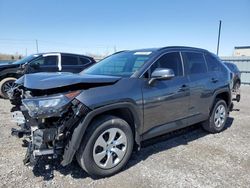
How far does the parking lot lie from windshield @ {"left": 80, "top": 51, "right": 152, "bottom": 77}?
1.43 metres

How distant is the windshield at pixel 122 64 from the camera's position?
4032 millimetres

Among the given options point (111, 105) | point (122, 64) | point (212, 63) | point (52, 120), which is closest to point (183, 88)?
point (122, 64)

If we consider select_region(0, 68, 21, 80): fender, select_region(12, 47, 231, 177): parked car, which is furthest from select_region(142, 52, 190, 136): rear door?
select_region(0, 68, 21, 80): fender

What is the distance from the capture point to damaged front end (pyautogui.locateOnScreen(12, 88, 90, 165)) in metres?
2.97

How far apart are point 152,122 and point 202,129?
2309 mm

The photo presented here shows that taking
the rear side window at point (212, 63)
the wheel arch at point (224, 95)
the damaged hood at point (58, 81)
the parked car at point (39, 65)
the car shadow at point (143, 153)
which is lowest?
the car shadow at point (143, 153)

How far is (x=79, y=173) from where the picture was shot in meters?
3.57

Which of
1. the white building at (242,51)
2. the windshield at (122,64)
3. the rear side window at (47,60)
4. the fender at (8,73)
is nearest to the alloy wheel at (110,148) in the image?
the windshield at (122,64)

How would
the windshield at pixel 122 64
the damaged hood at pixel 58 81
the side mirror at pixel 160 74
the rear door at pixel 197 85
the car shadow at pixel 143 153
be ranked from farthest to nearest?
the rear door at pixel 197 85 → the windshield at pixel 122 64 → the side mirror at pixel 160 74 → the car shadow at pixel 143 153 → the damaged hood at pixel 58 81

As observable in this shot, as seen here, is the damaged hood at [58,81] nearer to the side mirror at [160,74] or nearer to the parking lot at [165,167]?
the side mirror at [160,74]

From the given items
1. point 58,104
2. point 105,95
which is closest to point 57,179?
point 58,104

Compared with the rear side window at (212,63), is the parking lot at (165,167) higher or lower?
lower

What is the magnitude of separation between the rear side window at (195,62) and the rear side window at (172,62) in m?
0.23

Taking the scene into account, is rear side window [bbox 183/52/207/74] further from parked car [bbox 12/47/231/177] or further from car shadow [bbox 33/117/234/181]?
car shadow [bbox 33/117/234/181]
